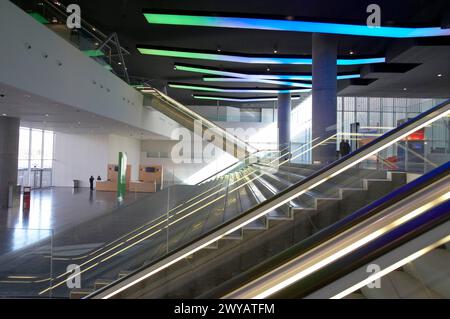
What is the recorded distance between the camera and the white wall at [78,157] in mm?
23594

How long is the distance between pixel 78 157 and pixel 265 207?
23520mm

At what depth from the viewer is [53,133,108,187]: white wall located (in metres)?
23.6

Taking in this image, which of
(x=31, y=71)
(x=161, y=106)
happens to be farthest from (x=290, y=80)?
(x=31, y=71)

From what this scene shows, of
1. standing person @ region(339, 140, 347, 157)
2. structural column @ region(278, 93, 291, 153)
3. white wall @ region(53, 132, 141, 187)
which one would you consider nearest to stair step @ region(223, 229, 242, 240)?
standing person @ region(339, 140, 347, 157)

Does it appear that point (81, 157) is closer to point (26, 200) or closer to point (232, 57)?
point (26, 200)

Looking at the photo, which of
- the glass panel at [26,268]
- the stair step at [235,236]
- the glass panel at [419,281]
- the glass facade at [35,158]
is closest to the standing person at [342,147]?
the stair step at [235,236]

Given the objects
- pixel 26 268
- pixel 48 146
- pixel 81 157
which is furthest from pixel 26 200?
pixel 48 146

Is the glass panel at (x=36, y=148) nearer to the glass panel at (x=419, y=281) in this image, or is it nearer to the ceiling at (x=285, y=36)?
the ceiling at (x=285, y=36)

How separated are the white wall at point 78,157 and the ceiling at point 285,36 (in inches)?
280

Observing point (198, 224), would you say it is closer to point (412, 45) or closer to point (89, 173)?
point (412, 45)

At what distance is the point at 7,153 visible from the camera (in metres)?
14.0

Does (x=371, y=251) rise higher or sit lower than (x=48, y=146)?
lower

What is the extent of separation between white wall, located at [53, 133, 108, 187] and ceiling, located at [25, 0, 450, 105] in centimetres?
711

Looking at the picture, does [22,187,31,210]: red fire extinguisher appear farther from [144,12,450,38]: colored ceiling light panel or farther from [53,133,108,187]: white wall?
[53,133,108,187]: white wall
